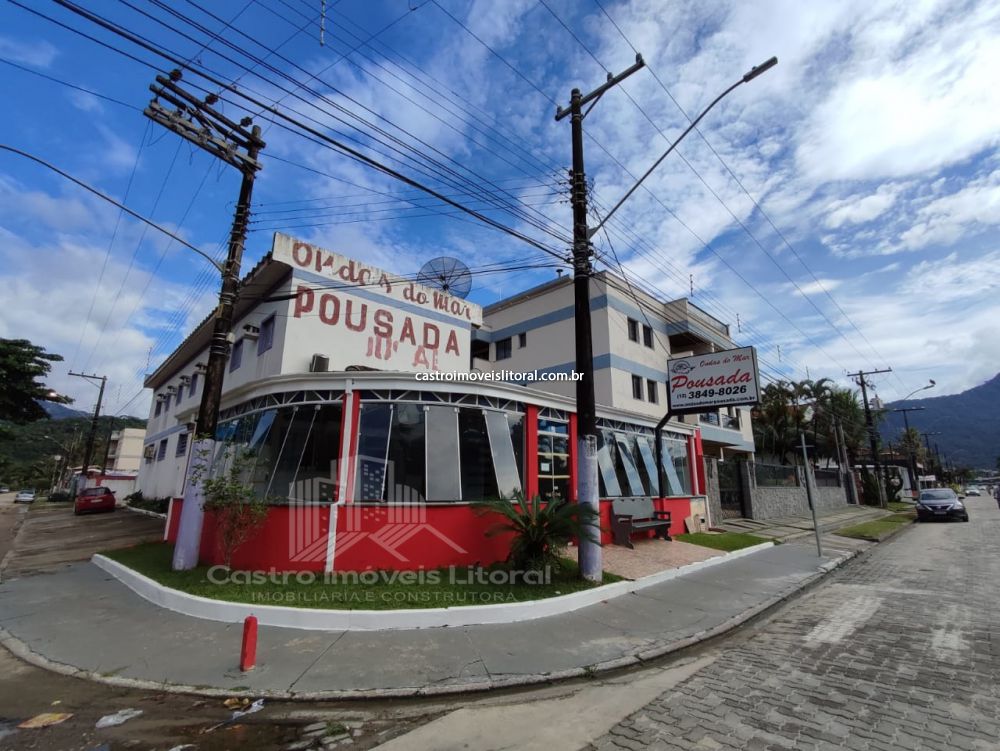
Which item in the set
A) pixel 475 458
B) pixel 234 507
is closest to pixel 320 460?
pixel 234 507

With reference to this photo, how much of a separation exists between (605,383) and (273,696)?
1816 centimetres

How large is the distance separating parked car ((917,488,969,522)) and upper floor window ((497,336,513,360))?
23.2 meters

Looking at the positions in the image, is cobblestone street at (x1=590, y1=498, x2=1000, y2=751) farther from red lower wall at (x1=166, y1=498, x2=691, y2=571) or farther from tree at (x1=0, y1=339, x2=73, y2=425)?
tree at (x1=0, y1=339, x2=73, y2=425)

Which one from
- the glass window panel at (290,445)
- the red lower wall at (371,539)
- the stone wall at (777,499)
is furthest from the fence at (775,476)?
the glass window panel at (290,445)

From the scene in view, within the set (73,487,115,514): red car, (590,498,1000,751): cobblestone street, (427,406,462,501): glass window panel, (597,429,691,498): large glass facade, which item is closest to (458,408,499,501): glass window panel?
(427,406,462,501): glass window panel

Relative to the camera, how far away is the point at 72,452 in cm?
6725

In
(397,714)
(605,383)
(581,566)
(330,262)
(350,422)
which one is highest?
(330,262)

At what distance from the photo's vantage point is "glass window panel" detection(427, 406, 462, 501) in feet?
31.1

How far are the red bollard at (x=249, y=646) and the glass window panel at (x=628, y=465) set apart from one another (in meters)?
10.6

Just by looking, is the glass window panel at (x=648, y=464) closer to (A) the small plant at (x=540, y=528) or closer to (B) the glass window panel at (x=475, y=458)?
(B) the glass window panel at (x=475, y=458)

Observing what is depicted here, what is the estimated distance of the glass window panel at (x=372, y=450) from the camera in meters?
9.11

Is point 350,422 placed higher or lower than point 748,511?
higher

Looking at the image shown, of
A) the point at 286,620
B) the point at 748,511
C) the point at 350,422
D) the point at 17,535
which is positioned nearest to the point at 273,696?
the point at 286,620

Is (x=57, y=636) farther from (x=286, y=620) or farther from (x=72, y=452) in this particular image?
(x=72, y=452)
